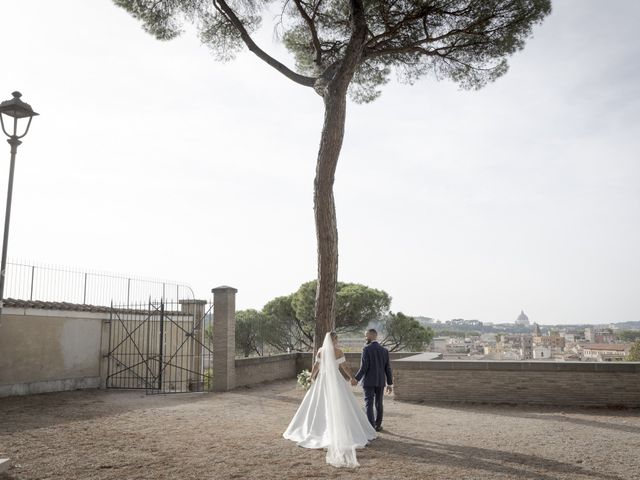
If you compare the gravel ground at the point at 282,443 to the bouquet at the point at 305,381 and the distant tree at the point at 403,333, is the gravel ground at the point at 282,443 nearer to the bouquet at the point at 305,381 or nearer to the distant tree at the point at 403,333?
the bouquet at the point at 305,381

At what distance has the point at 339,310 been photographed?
31.7 metres

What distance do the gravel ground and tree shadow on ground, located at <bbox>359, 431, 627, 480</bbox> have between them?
0.01 meters

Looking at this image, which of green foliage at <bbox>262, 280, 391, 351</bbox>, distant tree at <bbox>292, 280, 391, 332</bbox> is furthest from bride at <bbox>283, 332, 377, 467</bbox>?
distant tree at <bbox>292, 280, 391, 332</bbox>

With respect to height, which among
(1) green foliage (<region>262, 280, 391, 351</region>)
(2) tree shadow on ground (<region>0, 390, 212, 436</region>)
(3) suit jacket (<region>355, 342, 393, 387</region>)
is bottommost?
(2) tree shadow on ground (<region>0, 390, 212, 436</region>)

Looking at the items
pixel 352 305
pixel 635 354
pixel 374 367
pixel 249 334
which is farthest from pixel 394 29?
pixel 635 354

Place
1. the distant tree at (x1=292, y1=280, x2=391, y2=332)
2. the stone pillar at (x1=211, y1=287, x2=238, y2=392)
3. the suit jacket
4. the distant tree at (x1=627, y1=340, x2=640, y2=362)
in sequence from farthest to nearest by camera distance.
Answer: the distant tree at (x1=627, y1=340, x2=640, y2=362)
the distant tree at (x1=292, y1=280, x2=391, y2=332)
the stone pillar at (x1=211, y1=287, x2=238, y2=392)
the suit jacket

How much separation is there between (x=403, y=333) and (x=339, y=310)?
4339mm

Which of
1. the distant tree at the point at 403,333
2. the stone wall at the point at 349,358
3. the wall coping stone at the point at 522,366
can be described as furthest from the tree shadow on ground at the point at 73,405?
the distant tree at the point at 403,333

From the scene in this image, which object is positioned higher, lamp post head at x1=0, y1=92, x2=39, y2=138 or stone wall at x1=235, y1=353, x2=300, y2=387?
lamp post head at x1=0, y1=92, x2=39, y2=138

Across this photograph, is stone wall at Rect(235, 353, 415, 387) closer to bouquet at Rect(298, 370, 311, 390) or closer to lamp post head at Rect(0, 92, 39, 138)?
bouquet at Rect(298, 370, 311, 390)

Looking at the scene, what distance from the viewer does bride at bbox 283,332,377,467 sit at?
6.66 m

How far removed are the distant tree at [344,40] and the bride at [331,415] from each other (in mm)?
1670

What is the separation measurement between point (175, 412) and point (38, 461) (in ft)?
13.6

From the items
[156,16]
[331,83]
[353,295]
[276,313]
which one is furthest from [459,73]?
Answer: [276,313]
